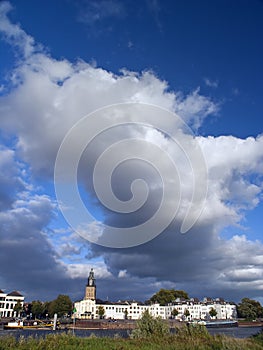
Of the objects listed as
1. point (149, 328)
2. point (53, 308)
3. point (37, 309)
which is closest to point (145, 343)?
point (149, 328)

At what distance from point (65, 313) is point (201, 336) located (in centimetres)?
15785

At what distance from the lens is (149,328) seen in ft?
130

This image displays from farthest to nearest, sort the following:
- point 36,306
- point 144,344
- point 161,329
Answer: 1. point 36,306
2. point 161,329
3. point 144,344

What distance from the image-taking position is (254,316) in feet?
636

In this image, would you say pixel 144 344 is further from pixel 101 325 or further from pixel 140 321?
pixel 101 325

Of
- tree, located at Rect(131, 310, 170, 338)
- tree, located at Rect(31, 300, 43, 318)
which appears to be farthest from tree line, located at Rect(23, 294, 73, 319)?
tree, located at Rect(131, 310, 170, 338)

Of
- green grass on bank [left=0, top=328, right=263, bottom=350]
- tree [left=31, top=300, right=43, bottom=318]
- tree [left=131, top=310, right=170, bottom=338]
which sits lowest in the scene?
green grass on bank [left=0, top=328, right=263, bottom=350]

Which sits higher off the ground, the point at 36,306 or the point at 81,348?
the point at 36,306

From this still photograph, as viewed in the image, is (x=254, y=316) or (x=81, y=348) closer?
(x=81, y=348)

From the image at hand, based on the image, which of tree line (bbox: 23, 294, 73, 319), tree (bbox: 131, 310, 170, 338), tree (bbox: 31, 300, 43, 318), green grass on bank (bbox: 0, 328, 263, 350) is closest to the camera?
green grass on bank (bbox: 0, 328, 263, 350)

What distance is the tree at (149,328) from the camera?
126 ft

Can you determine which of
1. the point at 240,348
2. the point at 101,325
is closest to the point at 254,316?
the point at 101,325

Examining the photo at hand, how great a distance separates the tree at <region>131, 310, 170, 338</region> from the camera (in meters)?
38.5

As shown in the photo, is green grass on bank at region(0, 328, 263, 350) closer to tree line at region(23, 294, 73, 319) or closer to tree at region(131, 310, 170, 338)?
tree at region(131, 310, 170, 338)
